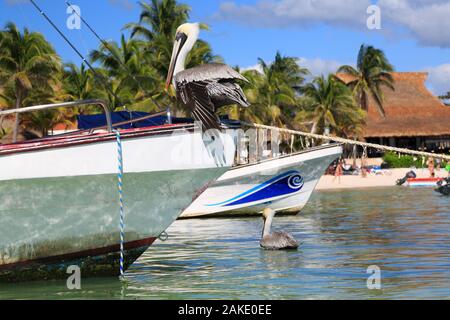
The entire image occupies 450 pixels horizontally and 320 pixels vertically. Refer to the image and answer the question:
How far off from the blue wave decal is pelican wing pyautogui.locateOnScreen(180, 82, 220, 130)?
32.0ft

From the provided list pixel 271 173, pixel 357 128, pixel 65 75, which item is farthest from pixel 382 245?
pixel 357 128

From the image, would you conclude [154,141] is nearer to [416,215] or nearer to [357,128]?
[416,215]

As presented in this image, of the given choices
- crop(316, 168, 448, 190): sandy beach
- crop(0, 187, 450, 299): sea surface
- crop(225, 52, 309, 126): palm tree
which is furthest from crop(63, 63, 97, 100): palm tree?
crop(0, 187, 450, 299): sea surface

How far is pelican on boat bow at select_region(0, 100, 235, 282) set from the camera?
9.18m

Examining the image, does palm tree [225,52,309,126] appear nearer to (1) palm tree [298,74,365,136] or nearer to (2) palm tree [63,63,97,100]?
(1) palm tree [298,74,365,136]

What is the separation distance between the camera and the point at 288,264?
11.7m

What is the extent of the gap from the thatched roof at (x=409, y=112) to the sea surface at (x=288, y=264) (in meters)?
38.2

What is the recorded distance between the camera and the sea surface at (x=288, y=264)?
942cm

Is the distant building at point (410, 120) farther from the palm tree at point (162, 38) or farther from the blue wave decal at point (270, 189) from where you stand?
the blue wave decal at point (270, 189)

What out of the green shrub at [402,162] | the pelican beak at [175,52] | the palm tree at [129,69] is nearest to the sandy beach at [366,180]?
the green shrub at [402,162]

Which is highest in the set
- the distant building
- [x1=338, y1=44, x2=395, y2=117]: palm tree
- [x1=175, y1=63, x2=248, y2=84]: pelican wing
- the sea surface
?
[x1=338, y1=44, x2=395, y2=117]: palm tree

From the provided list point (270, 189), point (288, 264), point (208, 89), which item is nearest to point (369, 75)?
point (270, 189)

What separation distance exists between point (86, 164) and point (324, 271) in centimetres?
371

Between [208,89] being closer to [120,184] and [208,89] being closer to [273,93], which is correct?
[120,184]
